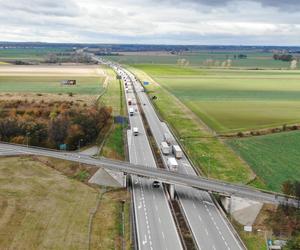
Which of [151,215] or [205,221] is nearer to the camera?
[205,221]

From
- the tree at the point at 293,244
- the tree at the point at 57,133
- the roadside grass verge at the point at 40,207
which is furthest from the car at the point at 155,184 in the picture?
the tree at the point at 57,133

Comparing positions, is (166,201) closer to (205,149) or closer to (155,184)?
(155,184)

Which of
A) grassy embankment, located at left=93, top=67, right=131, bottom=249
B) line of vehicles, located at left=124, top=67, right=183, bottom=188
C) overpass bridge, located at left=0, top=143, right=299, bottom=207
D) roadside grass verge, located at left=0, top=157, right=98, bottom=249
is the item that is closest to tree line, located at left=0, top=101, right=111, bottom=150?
grassy embankment, located at left=93, top=67, right=131, bottom=249

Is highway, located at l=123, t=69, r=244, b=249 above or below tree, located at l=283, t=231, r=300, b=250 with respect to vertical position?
below

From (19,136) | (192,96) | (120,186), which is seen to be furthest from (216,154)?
(192,96)

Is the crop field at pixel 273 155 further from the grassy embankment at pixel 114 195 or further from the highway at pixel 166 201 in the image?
the grassy embankment at pixel 114 195

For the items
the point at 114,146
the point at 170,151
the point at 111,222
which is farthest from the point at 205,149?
the point at 111,222

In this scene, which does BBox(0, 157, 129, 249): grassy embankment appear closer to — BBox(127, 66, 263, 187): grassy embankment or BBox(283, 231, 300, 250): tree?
BBox(283, 231, 300, 250): tree

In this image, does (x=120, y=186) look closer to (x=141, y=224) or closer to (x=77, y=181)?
(x=77, y=181)
